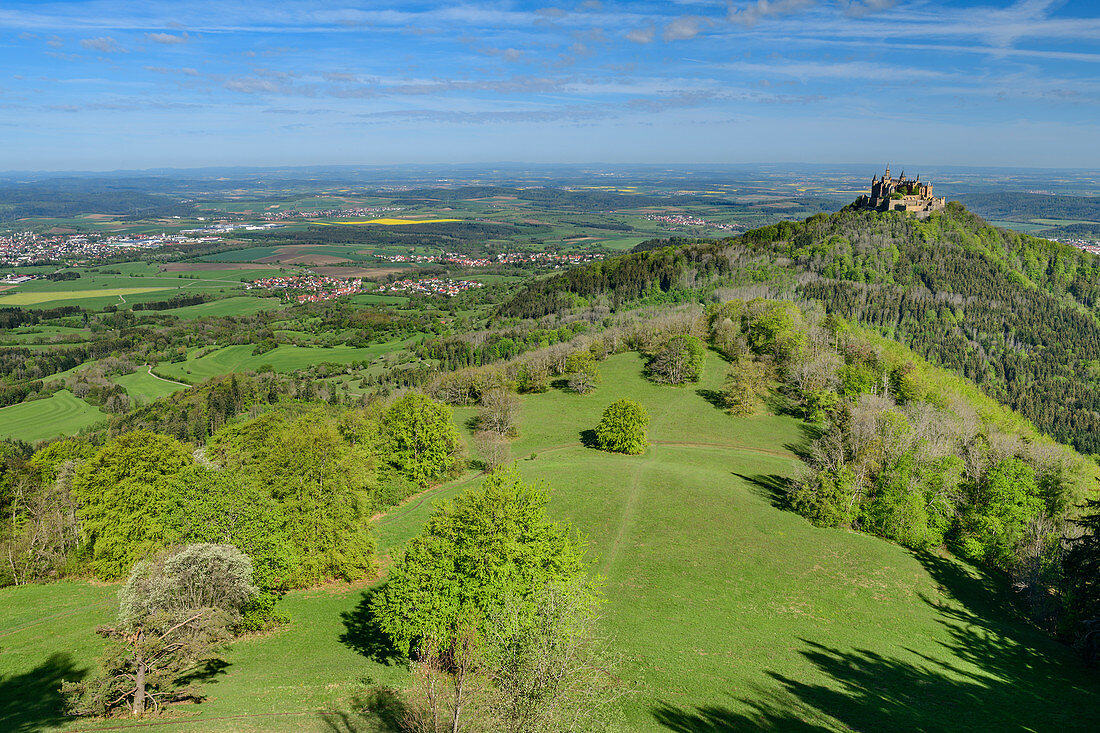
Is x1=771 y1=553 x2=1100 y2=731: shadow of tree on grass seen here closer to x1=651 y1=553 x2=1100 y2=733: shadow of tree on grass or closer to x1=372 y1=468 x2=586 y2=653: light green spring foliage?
x1=651 y1=553 x2=1100 y2=733: shadow of tree on grass

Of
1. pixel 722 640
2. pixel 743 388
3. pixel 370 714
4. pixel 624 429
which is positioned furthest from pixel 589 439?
pixel 370 714

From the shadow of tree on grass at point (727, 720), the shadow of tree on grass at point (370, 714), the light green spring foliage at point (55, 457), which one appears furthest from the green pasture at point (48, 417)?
the shadow of tree on grass at point (727, 720)

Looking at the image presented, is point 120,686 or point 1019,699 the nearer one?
point 120,686

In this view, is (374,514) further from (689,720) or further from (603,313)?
(603,313)

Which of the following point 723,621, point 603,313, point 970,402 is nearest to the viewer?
point 723,621

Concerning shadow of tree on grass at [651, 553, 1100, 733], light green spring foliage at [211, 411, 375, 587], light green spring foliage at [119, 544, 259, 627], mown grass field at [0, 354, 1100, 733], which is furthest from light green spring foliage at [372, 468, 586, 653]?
light green spring foliage at [211, 411, 375, 587]

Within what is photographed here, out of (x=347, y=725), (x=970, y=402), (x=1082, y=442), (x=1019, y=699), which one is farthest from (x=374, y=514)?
(x=1082, y=442)
